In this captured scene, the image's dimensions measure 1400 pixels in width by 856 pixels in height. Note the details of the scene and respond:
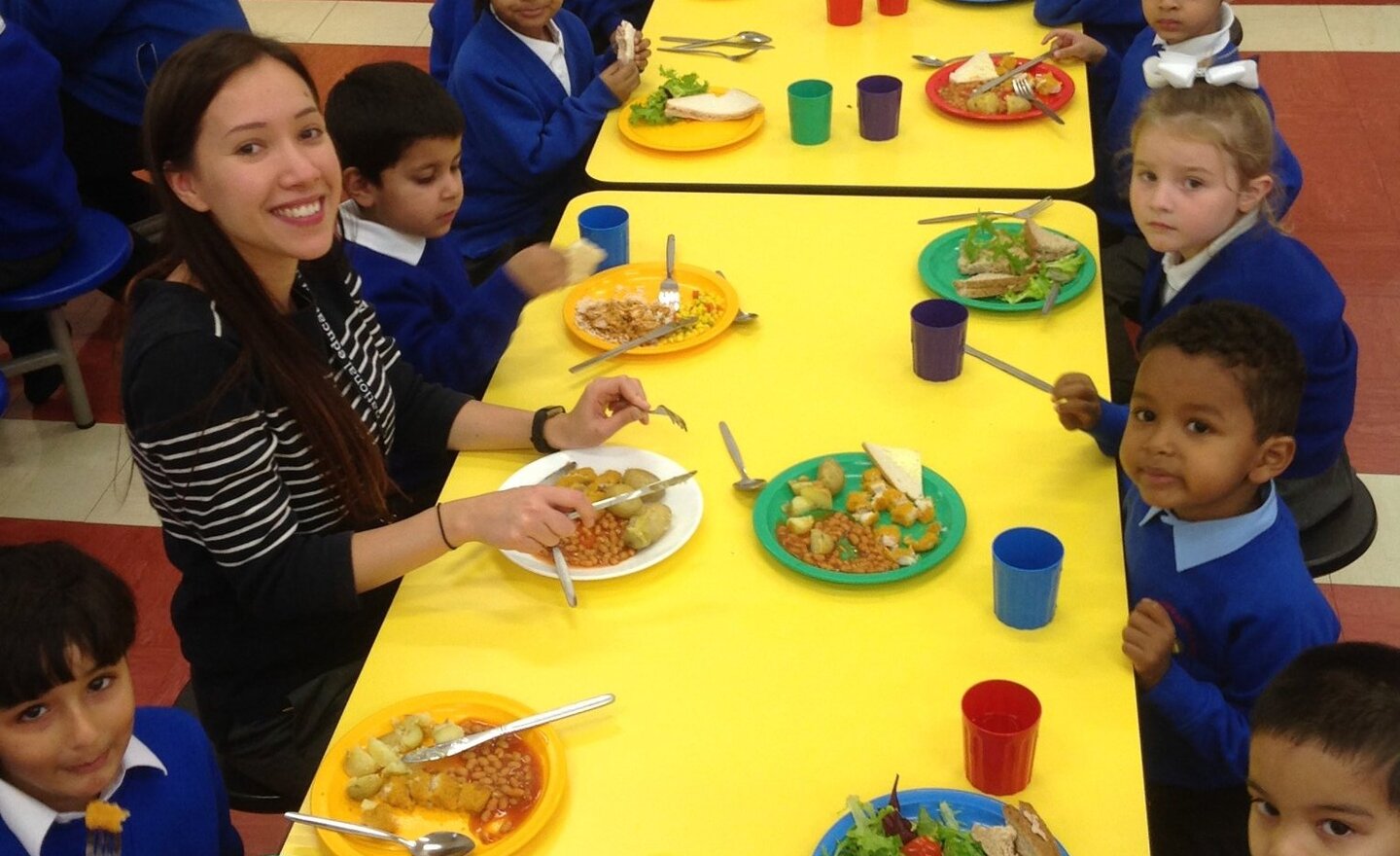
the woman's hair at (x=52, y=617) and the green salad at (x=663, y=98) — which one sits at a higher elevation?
the woman's hair at (x=52, y=617)

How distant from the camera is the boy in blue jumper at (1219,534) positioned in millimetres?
1762

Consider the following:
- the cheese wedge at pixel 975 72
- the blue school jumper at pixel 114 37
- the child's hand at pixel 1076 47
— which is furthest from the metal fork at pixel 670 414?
the blue school jumper at pixel 114 37

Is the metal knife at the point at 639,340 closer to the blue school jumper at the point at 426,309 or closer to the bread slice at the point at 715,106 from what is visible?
the blue school jumper at the point at 426,309

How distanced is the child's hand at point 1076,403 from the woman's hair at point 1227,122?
21.4 inches

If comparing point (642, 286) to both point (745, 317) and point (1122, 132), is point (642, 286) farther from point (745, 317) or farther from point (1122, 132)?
point (1122, 132)

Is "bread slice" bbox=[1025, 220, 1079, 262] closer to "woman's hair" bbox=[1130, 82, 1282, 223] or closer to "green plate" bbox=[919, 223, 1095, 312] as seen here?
"green plate" bbox=[919, 223, 1095, 312]

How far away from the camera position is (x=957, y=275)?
96.4 inches

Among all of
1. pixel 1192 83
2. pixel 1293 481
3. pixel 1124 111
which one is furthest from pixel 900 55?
pixel 1293 481

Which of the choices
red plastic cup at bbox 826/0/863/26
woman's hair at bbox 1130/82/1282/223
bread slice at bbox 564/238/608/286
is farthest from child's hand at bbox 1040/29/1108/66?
bread slice at bbox 564/238/608/286

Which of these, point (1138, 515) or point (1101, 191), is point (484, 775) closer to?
point (1138, 515)

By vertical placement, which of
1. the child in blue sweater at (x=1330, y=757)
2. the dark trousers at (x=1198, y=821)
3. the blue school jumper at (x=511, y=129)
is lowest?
the dark trousers at (x=1198, y=821)

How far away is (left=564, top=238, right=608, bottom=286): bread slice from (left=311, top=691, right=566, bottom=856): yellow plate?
3.20 ft

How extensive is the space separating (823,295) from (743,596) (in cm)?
77

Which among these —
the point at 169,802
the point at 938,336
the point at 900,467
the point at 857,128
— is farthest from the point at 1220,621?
the point at 857,128
